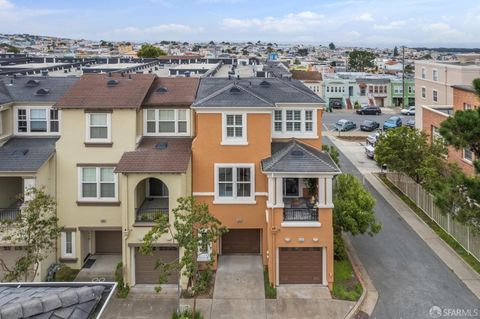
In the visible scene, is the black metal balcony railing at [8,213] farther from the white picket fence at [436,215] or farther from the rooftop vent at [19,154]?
the white picket fence at [436,215]

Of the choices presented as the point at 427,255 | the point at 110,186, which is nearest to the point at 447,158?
the point at 427,255

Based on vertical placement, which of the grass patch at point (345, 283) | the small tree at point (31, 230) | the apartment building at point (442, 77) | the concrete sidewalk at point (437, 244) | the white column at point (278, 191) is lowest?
the grass patch at point (345, 283)

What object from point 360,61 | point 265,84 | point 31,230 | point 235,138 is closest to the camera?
point 31,230

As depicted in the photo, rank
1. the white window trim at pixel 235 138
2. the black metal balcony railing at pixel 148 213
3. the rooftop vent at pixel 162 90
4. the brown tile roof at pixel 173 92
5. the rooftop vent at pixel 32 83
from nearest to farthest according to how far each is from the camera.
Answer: the black metal balcony railing at pixel 148 213 < the white window trim at pixel 235 138 < the brown tile roof at pixel 173 92 < the rooftop vent at pixel 162 90 < the rooftop vent at pixel 32 83

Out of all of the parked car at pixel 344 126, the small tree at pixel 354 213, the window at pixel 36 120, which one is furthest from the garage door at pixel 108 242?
the parked car at pixel 344 126

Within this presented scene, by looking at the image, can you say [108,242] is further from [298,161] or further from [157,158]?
[298,161]

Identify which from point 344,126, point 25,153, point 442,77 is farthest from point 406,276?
point 344,126
